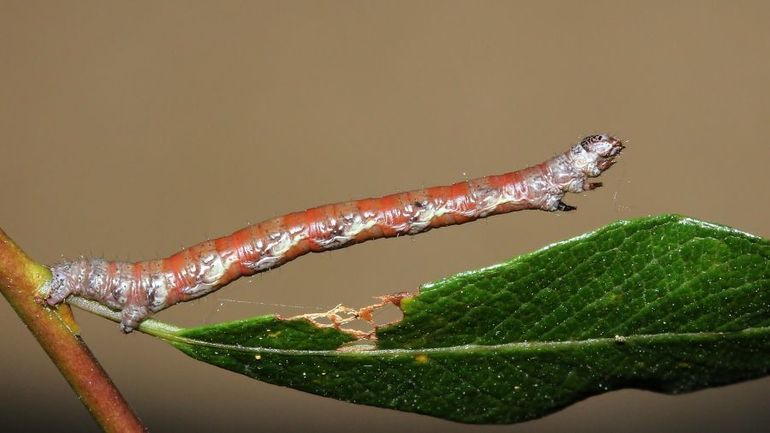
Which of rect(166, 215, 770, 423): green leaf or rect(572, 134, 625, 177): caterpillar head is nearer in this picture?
rect(166, 215, 770, 423): green leaf

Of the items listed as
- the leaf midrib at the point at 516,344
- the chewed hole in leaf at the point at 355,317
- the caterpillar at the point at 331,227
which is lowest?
the leaf midrib at the point at 516,344

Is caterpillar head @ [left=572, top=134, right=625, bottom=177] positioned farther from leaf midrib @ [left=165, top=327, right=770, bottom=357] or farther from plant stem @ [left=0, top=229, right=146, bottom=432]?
plant stem @ [left=0, top=229, right=146, bottom=432]

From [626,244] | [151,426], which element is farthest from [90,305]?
[151,426]

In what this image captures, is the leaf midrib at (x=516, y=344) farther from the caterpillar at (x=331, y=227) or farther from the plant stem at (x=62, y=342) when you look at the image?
the caterpillar at (x=331, y=227)

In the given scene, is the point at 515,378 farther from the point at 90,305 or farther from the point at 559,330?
the point at 90,305

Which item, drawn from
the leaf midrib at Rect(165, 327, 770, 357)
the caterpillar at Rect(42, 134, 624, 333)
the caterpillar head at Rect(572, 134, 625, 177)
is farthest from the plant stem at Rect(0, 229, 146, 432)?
the caterpillar head at Rect(572, 134, 625, 177)

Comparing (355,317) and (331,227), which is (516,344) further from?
(331,227)

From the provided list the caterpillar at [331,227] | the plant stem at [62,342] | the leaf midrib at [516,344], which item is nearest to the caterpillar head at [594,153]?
the caterpillar at [331,227]
